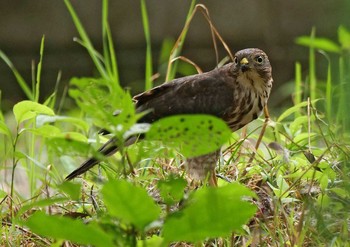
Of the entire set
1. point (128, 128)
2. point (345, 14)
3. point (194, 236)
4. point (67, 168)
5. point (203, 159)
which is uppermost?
point (345, 14)

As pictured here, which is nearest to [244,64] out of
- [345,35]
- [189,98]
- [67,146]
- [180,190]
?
[189,98]

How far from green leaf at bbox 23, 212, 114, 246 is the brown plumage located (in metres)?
1.03

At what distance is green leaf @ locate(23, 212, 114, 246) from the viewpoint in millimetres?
1443

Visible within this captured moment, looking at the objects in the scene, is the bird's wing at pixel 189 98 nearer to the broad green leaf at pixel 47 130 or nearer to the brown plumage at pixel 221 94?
the brown plumage at pixel 221 94

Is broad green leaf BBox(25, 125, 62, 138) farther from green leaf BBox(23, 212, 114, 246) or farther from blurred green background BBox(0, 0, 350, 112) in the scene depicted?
blurred green background BBox(0, 0, 350, 112)

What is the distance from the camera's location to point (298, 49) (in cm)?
540

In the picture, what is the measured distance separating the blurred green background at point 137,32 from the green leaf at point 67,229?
3762 millimetres

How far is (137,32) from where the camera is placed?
539cm

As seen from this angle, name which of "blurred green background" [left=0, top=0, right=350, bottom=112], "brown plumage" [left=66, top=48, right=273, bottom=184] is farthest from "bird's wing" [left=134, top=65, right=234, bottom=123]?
"blurred green background" [left=0, top=0, right=350, bottom=112]

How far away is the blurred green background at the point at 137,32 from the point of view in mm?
5344

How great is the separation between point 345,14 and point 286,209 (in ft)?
3.67

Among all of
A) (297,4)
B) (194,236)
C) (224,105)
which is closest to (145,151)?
(194,236)

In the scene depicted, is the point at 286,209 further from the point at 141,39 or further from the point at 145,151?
the point at 141,39

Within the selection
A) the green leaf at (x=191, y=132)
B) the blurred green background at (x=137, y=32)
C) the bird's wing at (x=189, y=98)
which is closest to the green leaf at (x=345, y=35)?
the green leaf at (x=191, y=132)
